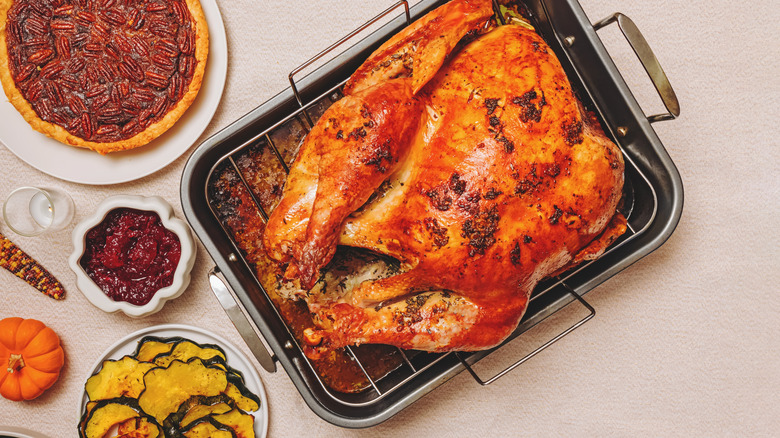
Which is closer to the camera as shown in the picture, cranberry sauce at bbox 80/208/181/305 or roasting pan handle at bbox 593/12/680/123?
roasting pan handle at bbox 593/12/680/123

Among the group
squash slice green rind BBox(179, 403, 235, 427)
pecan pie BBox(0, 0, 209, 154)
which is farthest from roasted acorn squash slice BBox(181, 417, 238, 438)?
pecan pie BBox(0, 0, 209, 154)

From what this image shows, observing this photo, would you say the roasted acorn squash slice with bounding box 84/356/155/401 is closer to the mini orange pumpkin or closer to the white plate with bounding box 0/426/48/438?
the mini orange pumpkin

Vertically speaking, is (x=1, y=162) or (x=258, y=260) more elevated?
(x=1, y=162)

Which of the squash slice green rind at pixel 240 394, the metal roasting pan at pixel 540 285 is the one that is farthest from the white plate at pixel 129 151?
the squash slice green rind at pixel 240 394

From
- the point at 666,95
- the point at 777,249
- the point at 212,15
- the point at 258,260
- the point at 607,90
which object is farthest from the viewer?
the point at 777,249

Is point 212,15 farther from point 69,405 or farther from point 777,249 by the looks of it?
point 777,249

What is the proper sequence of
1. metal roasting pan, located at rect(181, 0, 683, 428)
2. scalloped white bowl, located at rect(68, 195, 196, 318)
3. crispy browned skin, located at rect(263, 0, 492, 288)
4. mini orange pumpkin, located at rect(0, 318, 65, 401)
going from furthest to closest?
mini orange pumpkin, located at rect(0, 318, 65, 401)
scalloped white bowl, located at rect(68, 195, 196, 318)
metal roasting pan, located at rect(181, 0, 683, 428)
crispy browned skin, located at rect(263, 0, 492, 288)

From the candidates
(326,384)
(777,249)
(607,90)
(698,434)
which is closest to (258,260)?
(326,384)
